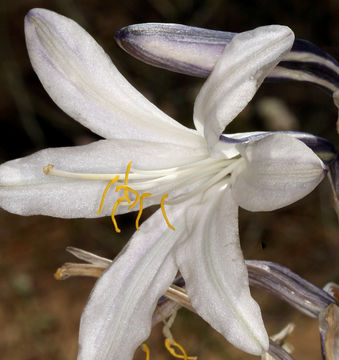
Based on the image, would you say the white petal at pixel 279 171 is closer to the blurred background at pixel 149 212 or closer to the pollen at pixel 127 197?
the pollen at pixel 127 197

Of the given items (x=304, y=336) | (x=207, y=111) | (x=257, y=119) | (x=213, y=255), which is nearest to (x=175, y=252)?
(x=213, y=255)

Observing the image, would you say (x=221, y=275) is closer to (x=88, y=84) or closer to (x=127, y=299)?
(x=127, y=299)

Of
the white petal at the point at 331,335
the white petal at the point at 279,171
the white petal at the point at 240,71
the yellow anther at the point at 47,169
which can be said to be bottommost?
the white petal at the point at 331,335

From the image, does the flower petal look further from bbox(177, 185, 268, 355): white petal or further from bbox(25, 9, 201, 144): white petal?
bbox(177, 185, 268, 355): white petal

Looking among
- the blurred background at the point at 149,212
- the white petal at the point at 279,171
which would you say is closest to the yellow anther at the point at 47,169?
the white petal at the point at 279,171

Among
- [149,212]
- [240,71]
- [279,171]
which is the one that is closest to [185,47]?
[240,71]

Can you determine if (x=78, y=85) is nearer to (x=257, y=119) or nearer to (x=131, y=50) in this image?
(x=131, y=50)
